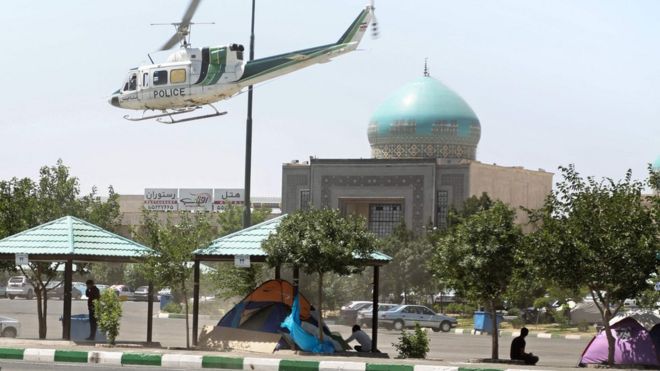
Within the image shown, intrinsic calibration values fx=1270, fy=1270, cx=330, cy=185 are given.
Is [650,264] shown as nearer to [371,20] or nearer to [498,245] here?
[498,245]

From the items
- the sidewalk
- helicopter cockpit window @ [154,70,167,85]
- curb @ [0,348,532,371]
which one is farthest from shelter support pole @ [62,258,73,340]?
helicopter cockpit window @ [154,70,167,85]

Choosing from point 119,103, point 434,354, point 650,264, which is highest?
point 119,103

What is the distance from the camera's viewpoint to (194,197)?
4215 inches

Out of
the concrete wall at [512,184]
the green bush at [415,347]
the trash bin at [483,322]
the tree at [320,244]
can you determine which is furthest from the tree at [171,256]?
the concrete wall at [512,184]

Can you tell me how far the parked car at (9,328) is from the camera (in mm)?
30969

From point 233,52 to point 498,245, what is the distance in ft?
59.1

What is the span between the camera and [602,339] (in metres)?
24.1

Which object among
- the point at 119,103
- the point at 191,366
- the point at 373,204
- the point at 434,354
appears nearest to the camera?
the point at 191,366

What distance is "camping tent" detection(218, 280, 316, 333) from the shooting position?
2509cm

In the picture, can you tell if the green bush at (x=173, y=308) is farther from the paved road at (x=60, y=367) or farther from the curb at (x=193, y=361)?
the paved road at (x=60, y=367)

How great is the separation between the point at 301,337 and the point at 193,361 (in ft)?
10.6

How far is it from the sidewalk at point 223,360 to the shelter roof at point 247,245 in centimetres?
249

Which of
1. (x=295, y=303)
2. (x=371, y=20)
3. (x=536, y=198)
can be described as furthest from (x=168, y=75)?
(x=536, y=198)

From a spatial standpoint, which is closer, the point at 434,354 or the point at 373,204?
the point at 434,354
